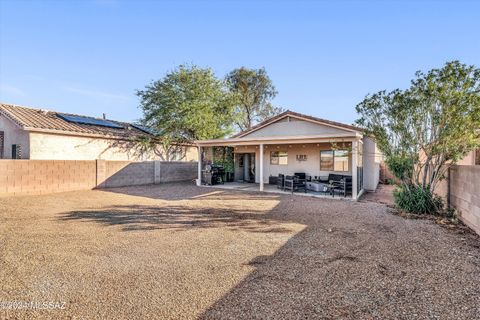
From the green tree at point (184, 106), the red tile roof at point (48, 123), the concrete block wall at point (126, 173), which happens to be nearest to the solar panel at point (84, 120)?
the red tile roof at point (48, 123)

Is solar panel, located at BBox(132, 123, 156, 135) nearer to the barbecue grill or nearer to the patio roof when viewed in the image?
the barbecue grill

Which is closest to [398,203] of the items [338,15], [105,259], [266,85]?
[338,15]

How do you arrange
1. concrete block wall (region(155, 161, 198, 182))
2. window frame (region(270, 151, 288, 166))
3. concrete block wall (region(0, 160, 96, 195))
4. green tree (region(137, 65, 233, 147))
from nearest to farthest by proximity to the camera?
concrete block wall (region(0, 160, 96, 195)), window frame (region(270, 151, 288, 166)), concrete block wall (region(155, 161, 198, 182)), green tree (region(137, 65, 233, 147))

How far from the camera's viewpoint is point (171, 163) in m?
19.4

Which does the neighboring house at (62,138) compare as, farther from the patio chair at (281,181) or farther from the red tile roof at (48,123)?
the patio chair at (281,181)

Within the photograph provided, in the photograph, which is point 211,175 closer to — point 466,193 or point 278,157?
point 278,157

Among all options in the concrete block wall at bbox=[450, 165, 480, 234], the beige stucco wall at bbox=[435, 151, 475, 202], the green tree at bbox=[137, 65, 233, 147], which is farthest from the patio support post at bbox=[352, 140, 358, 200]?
the green tree at bbox=[137, 65, 233, 147]

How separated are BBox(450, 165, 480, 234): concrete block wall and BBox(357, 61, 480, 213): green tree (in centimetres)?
61

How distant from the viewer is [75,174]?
44.9ft

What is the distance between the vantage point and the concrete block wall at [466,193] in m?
6.32

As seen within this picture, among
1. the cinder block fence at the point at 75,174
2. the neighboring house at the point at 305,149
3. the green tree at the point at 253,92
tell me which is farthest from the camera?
the green tree at the point at 253,92

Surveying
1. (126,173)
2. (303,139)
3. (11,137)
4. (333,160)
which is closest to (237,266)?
(303,139)

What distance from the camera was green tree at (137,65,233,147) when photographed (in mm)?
19594

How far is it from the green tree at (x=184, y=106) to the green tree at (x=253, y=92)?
9.68 meters
